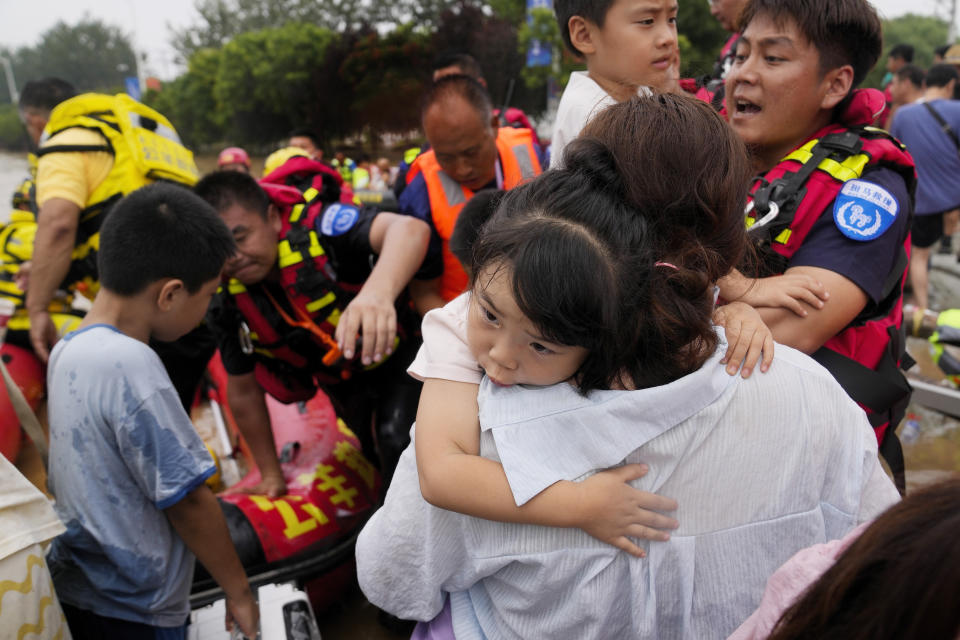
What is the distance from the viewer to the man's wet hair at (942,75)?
5.78 m

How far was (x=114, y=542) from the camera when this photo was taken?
1.66m

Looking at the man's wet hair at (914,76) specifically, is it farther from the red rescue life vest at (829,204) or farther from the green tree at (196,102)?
the green tree at (196,102)

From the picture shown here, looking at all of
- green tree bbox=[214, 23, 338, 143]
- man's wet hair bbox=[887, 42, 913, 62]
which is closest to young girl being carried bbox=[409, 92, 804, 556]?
man's wet hair bbox=[887, 42, 913, 62]

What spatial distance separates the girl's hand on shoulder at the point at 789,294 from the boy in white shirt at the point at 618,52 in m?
0.81

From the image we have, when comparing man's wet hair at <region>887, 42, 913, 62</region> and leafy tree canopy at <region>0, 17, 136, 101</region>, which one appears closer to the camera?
man's wet hair at <region>887, 42, 913, 62</region>

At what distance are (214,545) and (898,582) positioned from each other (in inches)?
69.2

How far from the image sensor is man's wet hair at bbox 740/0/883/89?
1.63m

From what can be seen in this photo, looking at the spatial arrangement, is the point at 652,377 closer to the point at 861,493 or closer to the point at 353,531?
the point at 861,493

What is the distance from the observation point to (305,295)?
8.38 feet

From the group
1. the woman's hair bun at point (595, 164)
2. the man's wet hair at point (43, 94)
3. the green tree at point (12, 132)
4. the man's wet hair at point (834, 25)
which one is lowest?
the green tree at point (12, 132)

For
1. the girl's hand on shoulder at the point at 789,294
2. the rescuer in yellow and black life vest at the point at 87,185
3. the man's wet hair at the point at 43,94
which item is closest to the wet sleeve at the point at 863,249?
the girl's hand on shoulder at the point at 789,294

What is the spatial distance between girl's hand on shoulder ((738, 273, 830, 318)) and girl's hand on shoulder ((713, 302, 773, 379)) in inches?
10.1

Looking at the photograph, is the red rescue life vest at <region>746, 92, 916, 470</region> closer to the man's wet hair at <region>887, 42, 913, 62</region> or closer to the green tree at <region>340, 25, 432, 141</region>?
the man's wet hair at <region>887, 42, 913, 62</region>

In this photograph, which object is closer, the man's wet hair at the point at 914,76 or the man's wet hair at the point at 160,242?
the man's wet hair at the point at 160,242
